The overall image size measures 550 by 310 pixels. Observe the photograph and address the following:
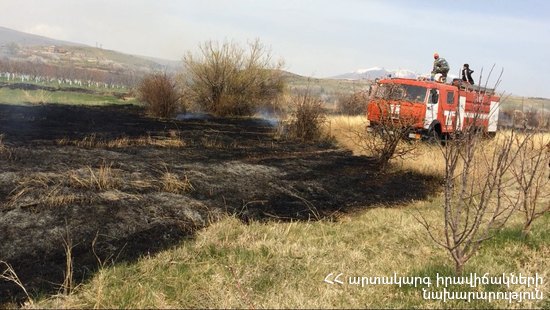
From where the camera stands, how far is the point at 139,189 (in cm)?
744

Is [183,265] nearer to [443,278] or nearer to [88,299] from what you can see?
[88,299]

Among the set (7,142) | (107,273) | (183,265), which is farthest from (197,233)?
(7,142)

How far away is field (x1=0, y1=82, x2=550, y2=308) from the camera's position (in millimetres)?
3934

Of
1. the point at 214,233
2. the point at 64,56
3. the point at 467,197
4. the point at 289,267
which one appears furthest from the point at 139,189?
the point at 64,56

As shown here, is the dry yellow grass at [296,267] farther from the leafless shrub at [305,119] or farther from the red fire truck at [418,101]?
the leafless shrub at [305,119]

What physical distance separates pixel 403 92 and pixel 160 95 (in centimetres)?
1260

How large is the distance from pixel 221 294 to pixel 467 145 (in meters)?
2.74

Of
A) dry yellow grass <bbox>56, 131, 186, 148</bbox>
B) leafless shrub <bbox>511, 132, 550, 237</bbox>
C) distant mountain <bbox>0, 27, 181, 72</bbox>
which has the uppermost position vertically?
distant mountain <bbox>0, 27, 181, 72</bbox>

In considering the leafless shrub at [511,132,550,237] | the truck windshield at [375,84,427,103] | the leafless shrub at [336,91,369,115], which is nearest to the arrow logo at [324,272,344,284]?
the leafless shrub at [511,132,550,237]

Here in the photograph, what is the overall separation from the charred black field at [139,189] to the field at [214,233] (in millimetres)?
30

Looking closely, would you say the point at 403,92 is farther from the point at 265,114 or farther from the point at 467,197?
the point at 265,114

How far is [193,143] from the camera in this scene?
13.5 metres

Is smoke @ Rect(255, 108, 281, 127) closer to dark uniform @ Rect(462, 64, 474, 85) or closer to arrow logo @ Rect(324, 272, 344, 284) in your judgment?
dark uniform @ Rect(462, 64, 474, 85)

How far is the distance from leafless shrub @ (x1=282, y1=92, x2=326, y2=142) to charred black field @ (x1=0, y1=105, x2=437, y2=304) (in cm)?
204
